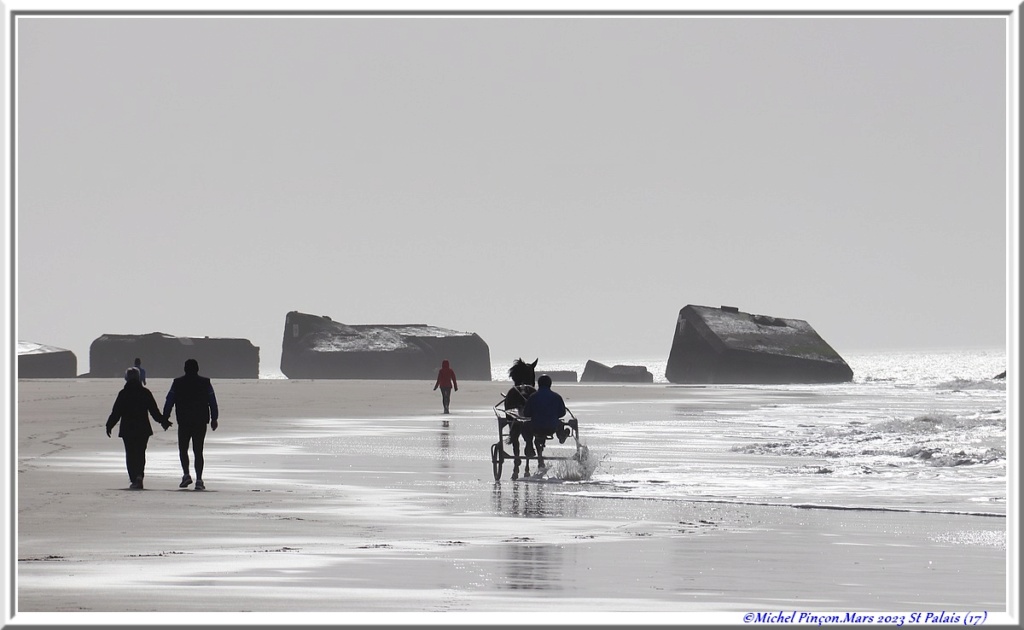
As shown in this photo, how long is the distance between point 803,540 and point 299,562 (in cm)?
437

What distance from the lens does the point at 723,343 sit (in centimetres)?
12344

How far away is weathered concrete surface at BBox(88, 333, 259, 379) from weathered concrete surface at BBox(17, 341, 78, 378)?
296 inches

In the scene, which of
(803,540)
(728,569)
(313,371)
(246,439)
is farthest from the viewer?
(313,371)

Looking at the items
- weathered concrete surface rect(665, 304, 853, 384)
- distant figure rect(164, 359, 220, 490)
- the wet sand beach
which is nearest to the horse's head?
the wet sand beach

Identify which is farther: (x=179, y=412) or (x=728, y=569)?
(x=179, y=412)

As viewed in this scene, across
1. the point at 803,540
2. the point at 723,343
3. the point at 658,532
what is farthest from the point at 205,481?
the point at 723,343

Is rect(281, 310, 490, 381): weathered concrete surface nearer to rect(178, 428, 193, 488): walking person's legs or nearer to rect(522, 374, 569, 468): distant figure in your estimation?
rect(522, 374, 569, 468): distant figure

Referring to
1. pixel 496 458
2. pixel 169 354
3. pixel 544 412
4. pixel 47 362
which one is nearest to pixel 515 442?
pixel 496 458

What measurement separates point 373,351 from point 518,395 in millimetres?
147602

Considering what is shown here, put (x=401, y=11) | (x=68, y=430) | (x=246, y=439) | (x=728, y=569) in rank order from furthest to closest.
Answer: (x=68, y=430), (x=246, y=439), (x=728, y=569), (x=401, y=11)

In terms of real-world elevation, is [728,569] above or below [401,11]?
below

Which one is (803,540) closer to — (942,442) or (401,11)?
(401,11)

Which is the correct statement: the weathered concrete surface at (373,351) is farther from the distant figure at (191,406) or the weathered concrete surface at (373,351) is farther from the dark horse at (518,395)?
the distant figure at (191,406)

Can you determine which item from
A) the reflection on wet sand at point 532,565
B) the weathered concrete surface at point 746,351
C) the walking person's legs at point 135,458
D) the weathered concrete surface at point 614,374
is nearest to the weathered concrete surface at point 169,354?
the weathered concrete surface at point 614,374
